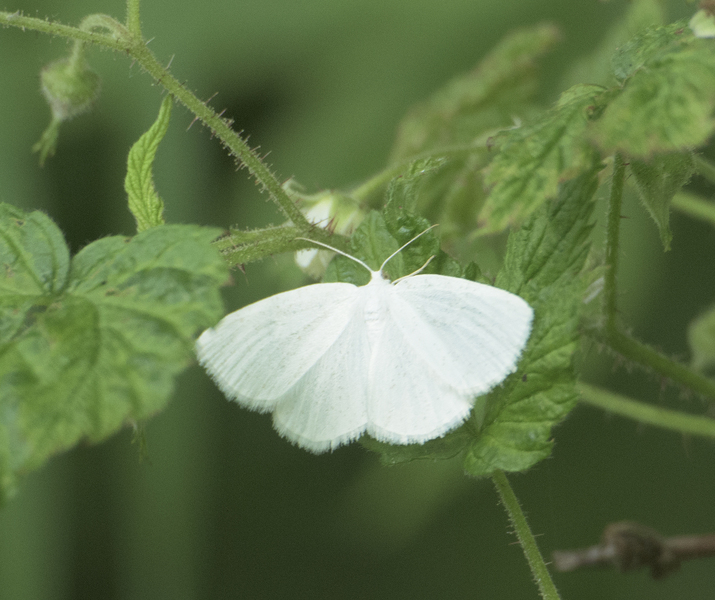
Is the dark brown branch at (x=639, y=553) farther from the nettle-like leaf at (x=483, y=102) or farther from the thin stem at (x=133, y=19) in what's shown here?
the thin stem at (x=133, y=19)

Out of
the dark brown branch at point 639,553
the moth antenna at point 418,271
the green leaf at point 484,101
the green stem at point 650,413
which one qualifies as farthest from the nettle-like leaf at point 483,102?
the dark brown branch at point 639,553

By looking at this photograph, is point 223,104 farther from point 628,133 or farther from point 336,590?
point 628,133

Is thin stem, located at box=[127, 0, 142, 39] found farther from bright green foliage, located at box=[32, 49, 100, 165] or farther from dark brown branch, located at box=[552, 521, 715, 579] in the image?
dark brown branch, located at box=[552, 521, 715, 579]

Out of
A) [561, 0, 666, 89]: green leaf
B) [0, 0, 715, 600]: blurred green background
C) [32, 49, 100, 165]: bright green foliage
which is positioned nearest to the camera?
[32, 49, 100, 165]: bright green foliage

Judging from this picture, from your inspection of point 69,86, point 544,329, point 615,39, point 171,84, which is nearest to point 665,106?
point 544,329

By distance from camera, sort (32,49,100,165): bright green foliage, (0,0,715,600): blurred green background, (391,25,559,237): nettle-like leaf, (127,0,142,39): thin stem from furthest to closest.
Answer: (0,0,715,600): blurred green background < (391,25,559,237): nettle-like leaf < (32,49,100,165): bright green foliage < (127,0,142,39): thin stem

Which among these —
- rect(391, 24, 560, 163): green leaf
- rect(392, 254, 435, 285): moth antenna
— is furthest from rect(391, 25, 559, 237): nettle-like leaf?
rect(392, 254, 435, 285): moth antenna

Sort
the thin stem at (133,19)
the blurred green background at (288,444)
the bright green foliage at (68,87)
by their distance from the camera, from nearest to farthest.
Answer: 1. the thin stem at (133,19)
2. the bright green foliage at (68,87)
3. the blurred green background at (288,444)
